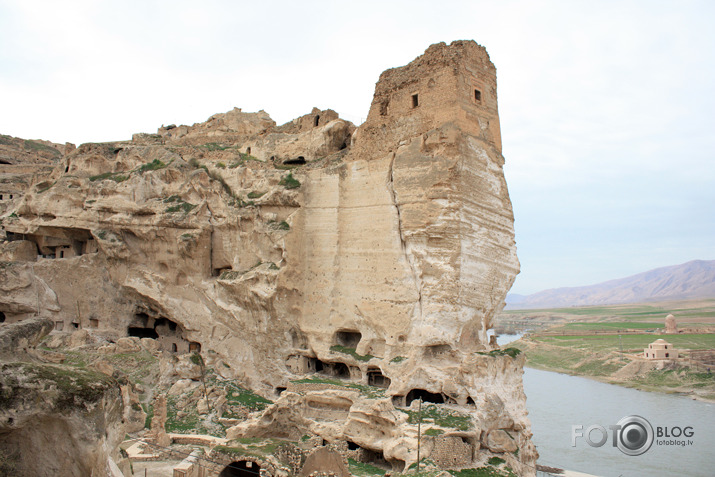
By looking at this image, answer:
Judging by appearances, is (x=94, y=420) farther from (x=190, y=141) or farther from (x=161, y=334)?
(x=190, y=141)

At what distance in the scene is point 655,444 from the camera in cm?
2486

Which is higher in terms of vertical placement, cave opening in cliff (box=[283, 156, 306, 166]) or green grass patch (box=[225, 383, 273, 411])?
cave opening in cliff (box=[283, 156, 306, 166])

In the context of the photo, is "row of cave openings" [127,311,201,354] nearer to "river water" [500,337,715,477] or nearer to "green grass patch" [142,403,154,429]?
"green grass patch" [142,403,154,429]

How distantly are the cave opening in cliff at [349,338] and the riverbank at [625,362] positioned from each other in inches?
1050

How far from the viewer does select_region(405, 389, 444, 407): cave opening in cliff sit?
53.5 ft

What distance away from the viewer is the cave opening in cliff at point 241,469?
12688 mm

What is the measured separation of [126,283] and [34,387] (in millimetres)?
18523

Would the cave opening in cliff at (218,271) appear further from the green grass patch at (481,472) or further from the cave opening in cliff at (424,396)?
the green grass patch at (481,472)

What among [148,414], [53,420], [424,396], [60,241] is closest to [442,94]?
[424,396]

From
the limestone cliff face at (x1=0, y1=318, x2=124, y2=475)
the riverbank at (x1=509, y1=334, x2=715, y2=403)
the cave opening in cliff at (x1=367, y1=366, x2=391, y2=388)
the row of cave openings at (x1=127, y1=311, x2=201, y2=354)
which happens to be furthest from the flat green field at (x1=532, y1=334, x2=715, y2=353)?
the limestone cliff face at (x1=0, y1=318, x2=124, y2=475)

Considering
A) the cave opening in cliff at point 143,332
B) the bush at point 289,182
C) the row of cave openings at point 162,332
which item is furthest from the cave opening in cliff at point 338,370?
the cave opening in cliff at point 143,332

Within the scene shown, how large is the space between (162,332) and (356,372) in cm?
969

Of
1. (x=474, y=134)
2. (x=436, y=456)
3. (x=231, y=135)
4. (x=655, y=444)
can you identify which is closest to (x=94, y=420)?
(x=436, y=456)

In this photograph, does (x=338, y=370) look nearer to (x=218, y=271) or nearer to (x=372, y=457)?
(x=372, y=457)
